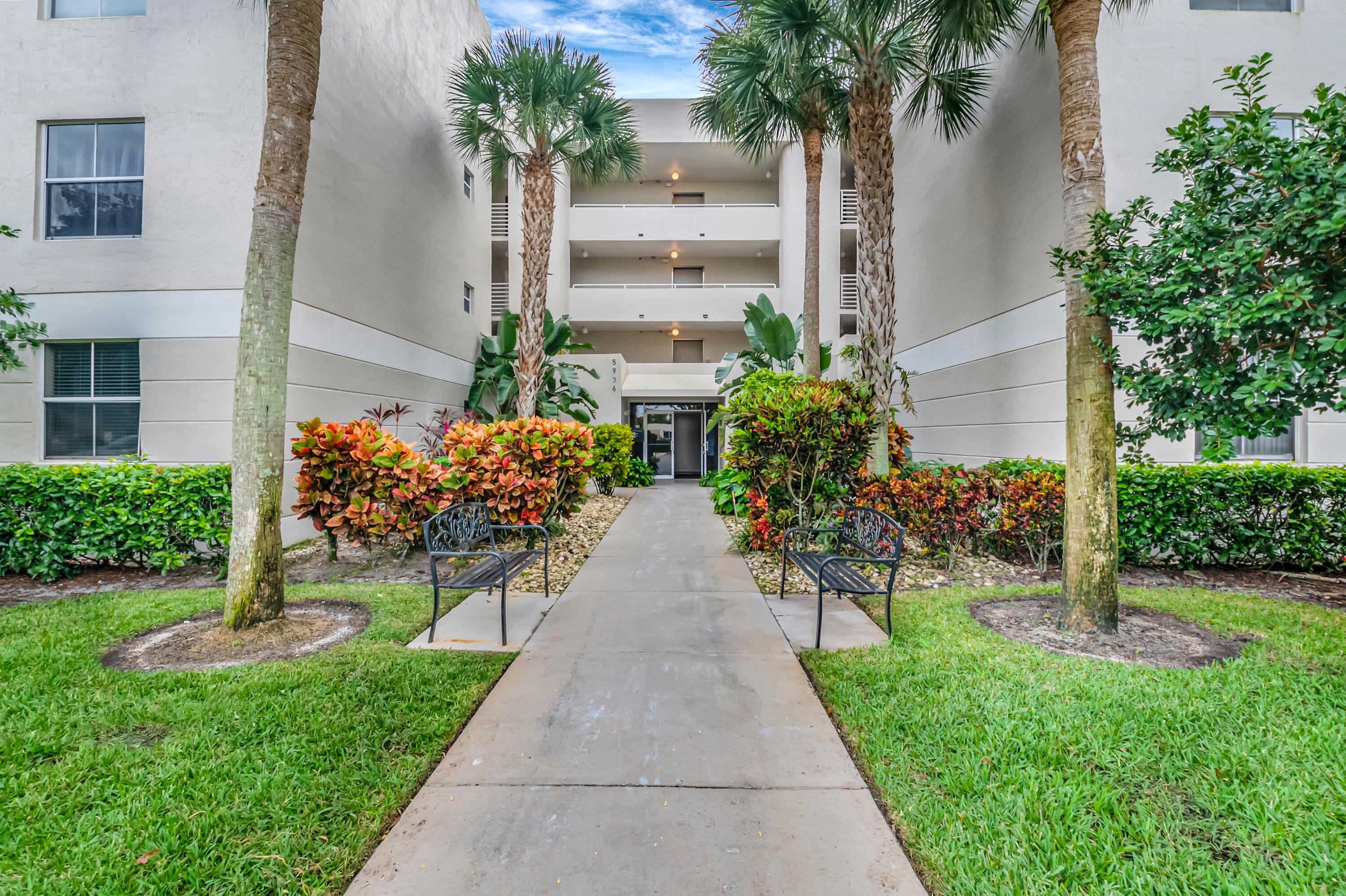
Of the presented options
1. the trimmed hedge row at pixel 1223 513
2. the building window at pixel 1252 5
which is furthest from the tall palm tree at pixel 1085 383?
the building window at pixel 1252 5

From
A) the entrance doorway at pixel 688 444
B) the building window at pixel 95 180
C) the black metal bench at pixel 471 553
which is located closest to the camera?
the black metal bench at pixel 471 553

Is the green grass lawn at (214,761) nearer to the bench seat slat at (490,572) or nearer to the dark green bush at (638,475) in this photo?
the bench seat slat at (490,572)

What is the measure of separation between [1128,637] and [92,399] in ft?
38.8

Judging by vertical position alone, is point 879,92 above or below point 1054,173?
above

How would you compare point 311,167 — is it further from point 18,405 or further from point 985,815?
point 985,815

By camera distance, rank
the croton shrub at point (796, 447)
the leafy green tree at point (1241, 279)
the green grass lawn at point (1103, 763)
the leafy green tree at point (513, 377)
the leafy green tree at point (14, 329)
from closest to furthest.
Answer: the green grass lawn at point (1103, 763) → the leafy green tree at point (1241, 279) → the croton shrub at point (796, 447) → the leafy green tree at point (14, 329) → the leafy green tree at point (513, 377)

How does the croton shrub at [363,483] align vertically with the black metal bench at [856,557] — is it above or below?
above

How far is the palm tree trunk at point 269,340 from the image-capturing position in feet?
14.1

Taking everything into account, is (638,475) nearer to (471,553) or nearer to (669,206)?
(669,206)

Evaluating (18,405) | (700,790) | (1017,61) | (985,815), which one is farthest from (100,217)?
(1017,61)

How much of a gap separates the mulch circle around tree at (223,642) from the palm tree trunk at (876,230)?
6689 mm

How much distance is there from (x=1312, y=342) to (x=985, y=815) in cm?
336

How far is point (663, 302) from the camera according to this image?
768 inches

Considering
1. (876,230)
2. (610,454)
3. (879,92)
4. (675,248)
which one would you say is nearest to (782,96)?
(879,92)
